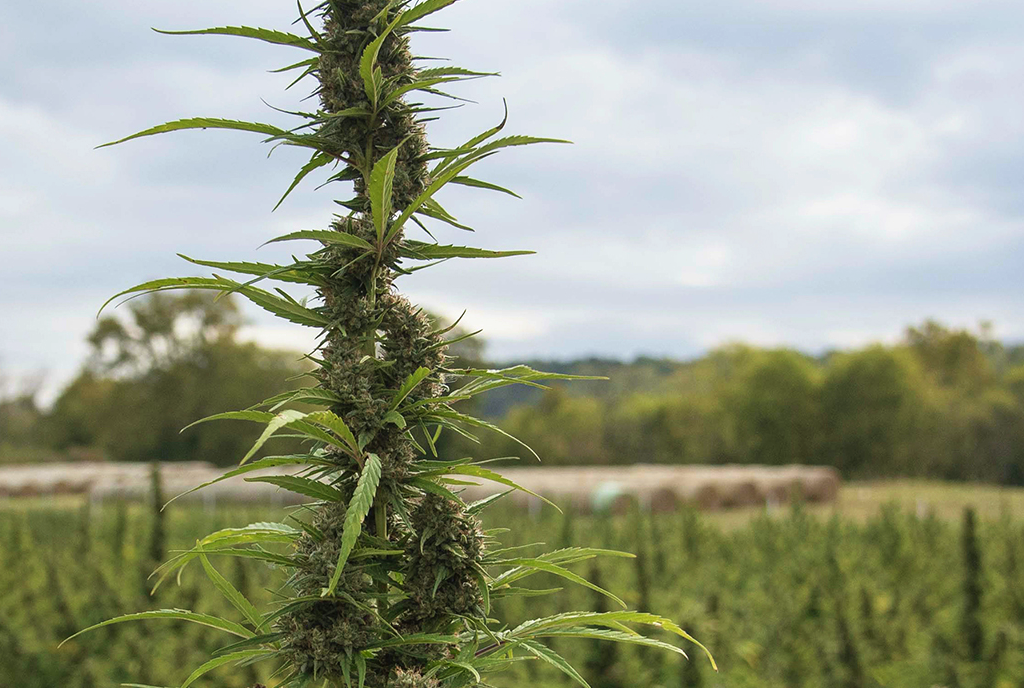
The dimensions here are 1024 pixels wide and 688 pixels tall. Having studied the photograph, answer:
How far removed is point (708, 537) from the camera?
14055 millimetres

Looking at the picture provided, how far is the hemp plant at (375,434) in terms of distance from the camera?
1.31 m

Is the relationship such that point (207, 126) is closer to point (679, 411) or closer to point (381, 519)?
point (381, 519)

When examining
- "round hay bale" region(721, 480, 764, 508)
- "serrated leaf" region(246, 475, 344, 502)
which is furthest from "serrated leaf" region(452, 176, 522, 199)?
"round hay bale" region(721, 480, 764, 508)

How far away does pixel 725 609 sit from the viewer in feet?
27.4

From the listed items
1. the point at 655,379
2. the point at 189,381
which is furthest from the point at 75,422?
the point at 655,379

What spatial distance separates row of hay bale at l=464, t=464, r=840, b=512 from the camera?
920 inches

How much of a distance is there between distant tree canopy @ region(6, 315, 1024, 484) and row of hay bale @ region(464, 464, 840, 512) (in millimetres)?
11412

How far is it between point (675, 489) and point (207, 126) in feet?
80.2

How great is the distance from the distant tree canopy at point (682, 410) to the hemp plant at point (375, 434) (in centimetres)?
3514

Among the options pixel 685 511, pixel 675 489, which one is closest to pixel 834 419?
pixel 675 489

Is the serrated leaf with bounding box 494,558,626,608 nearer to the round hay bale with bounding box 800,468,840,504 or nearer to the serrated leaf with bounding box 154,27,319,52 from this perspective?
the serrated leaf with bounding box 154,27,319,52

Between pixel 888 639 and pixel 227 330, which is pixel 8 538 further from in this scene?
pixel 227 330

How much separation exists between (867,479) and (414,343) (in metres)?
42.8

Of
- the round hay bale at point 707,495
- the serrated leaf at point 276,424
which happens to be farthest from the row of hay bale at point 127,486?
the serrated leaf at point 276,424
